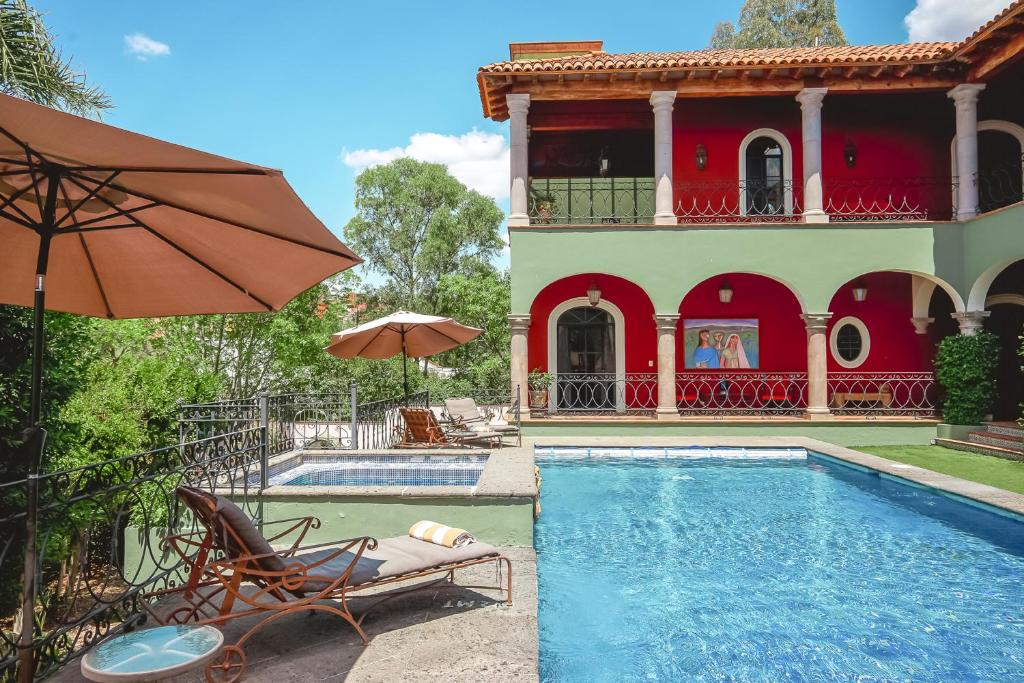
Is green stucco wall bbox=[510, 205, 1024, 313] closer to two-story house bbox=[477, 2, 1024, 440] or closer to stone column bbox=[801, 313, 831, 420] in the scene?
two-story house bbox=[477, 2, 1024, 440]

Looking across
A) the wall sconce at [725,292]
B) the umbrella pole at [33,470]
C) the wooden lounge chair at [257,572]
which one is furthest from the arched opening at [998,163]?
the umbrella pole at [33,470]

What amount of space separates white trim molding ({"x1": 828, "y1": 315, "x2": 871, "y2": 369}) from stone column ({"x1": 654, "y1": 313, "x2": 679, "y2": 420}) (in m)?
4.52

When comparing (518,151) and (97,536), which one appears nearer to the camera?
(97,536)

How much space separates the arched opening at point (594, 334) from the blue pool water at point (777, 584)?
691cm

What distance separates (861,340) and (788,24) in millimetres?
25343

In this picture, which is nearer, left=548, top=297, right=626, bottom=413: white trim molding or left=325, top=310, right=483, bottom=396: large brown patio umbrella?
left=325, top=310, right=483, bottom=396: large brown patio umbrella

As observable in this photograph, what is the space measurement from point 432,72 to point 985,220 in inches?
785

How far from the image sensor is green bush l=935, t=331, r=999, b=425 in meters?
12.9

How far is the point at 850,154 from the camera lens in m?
15.8

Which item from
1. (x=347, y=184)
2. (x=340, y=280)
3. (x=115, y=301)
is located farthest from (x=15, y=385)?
(x=347, y=184)

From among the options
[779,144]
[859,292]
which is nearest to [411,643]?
[859,292]

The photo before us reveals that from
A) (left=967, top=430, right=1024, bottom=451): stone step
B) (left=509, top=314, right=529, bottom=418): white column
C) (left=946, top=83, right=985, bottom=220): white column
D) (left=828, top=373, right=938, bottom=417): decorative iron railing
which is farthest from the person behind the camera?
(left=828, top=373, right=938, bottom=417): decorative iron railing

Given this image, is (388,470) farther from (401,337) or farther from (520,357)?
(520,357)

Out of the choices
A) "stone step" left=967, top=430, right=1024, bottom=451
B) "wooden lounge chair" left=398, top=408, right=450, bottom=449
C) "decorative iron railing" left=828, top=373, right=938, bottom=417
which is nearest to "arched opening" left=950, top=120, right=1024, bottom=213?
"decorative iron railing" left=828, top=373, right=938, bottom=417
